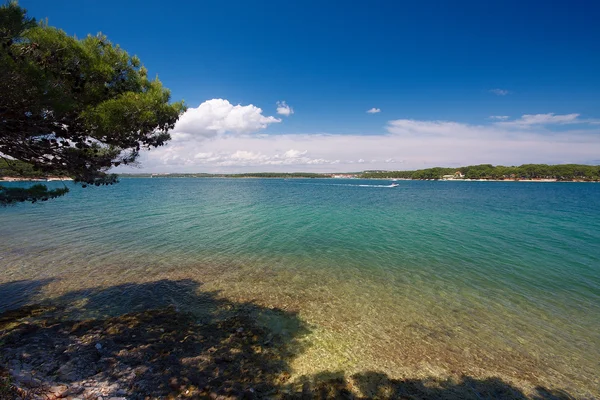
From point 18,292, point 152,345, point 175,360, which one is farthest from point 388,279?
point 18,292

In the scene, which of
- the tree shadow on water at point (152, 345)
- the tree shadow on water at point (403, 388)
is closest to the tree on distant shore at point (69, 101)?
the tree shadow on water at point (152, 345)

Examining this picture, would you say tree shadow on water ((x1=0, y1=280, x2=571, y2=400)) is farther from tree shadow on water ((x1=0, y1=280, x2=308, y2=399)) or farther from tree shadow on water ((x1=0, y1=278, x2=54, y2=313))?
tree shadow on water ((x1=0, y1=278, x2=54, y2=313))

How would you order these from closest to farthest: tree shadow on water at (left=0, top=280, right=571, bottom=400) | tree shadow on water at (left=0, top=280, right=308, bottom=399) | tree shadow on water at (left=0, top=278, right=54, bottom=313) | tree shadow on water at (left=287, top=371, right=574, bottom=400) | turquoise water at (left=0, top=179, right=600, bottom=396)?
1. tree shadow on water at (left=0, top=280, right=571, bottom=400)
2. tree shadow on water at (left=0, top=280, right=308, bottom=399)
3. tree shadow on water at (left=287, top=371, right=574, bottom=400)
4. turquoise water at (left=0, top=179, right=600, bottom=396)
5. tree shadow on water at (left=0, top=278, right=54, bottom=313)

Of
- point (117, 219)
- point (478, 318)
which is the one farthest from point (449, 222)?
point (117, 219)

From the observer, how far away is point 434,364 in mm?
7695

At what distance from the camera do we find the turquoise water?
26.7ft

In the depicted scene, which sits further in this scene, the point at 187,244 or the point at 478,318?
the point at 187,244

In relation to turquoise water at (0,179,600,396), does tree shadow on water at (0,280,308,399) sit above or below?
above

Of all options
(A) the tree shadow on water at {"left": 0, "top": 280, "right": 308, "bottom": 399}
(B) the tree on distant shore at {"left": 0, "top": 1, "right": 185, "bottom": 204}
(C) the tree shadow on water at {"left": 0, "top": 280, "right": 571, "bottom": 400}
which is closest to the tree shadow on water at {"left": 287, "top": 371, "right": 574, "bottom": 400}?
(C) the tree shadow on water at {"left": 0, "top": 280, "right": 571, "bottom": 400}

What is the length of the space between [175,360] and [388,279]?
35.0ft

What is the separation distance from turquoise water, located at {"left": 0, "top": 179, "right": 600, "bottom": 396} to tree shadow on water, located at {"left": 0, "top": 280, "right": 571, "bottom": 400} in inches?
25.4

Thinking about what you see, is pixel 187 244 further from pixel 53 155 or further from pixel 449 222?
pixel 449 222

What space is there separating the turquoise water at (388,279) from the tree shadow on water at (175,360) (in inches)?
25.4

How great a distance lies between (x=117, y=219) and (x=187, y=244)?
Result: 17.0m
